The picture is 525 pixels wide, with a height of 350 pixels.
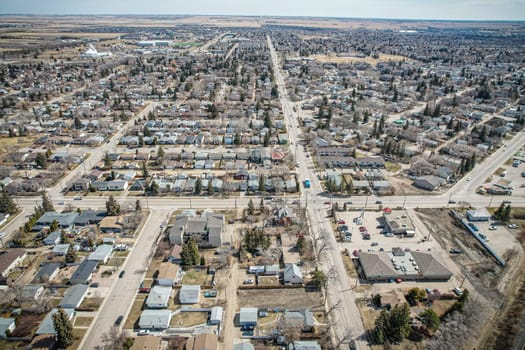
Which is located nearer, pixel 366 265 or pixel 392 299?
pixel 392 299

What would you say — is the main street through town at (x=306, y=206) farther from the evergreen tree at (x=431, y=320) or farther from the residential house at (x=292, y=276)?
the evergreen tree at (x=431, y=320)

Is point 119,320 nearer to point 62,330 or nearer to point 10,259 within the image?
point 62,330

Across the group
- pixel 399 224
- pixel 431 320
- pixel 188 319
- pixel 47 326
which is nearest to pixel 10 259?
pixel 47 326

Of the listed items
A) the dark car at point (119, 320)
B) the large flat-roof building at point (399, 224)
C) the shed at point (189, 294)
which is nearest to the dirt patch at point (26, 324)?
the dark car at point (119, 320)

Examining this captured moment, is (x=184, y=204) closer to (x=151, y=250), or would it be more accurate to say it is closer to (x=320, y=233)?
(x=151, y=250)

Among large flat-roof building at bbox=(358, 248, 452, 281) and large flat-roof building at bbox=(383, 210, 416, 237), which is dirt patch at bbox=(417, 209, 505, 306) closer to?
large flat-roof building at bbox=(383, 210, 416, 237)

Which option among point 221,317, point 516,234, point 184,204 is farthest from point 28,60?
point 516,234

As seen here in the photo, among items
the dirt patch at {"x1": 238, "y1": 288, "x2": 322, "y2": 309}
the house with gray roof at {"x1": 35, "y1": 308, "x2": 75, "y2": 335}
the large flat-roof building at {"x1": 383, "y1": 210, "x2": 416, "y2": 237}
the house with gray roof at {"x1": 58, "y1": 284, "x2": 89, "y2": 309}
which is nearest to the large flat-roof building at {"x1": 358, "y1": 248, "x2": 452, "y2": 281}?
the large flat-roof building at {"x1": 383, "y1": 210, "x2": 416, "y2": 237}
